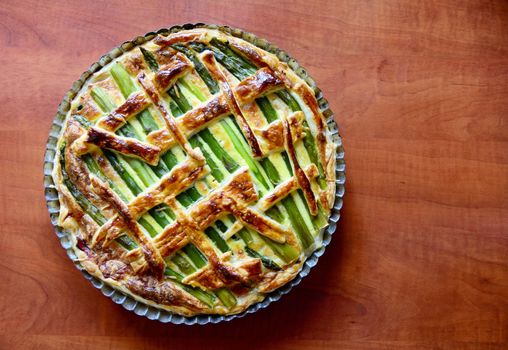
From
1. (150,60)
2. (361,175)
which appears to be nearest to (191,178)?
(150,60)

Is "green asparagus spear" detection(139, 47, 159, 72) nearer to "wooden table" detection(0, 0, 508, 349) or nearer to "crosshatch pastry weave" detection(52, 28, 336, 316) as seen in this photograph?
"crosshatch pastry weave" detection(52, 28, 336, 316)

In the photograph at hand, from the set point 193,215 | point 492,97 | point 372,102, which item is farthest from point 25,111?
point 492,97

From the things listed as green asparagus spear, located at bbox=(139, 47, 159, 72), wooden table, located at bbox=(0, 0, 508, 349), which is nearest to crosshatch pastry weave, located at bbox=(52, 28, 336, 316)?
green asparagus spear, located at bbox=(139, 47, 159, 72)

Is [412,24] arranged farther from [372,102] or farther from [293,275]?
[293,275]

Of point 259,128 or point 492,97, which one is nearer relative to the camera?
point 259,128

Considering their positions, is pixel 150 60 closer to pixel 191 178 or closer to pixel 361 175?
pixel 191 178

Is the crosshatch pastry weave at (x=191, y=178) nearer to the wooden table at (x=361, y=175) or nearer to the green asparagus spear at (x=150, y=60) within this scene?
the green asparagus spear at (x=150, y=60)

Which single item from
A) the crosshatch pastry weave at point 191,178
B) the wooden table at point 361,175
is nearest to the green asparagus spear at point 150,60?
the crosshatch pastry weave at point 191,178
